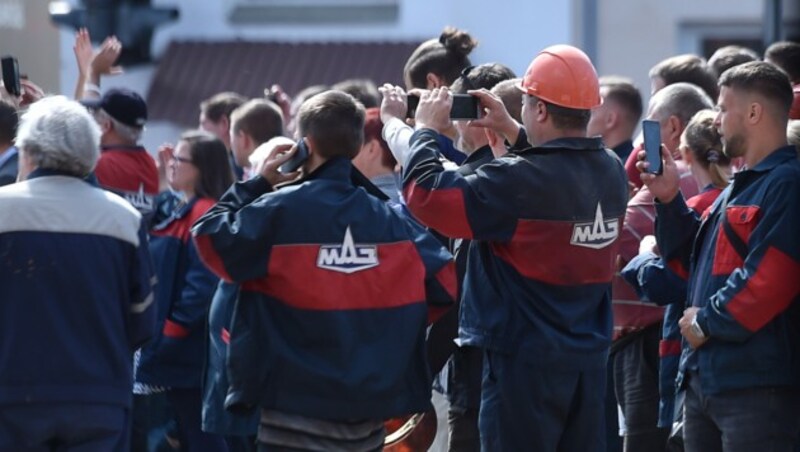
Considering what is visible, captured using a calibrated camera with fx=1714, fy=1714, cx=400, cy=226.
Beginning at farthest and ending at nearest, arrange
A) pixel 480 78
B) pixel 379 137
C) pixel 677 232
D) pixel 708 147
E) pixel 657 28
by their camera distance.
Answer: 1. pixel 657 28
2. pixel 379 137
3. pixel 480 78
4. pixel 708 147
5. pixel 677 232

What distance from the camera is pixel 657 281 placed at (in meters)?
6.68

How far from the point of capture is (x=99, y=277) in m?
6.10

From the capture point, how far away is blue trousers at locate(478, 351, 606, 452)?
20.1 feet

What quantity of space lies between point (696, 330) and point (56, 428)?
2.28 m

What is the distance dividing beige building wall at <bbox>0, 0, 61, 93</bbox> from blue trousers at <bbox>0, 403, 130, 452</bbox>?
4911mm

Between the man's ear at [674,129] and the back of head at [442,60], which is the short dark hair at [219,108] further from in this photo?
the man's ear at [674,129]

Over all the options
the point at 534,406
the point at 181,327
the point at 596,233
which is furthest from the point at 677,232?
the point at 181,327

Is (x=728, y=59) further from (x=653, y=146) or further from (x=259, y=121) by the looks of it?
(x=653, y=146)

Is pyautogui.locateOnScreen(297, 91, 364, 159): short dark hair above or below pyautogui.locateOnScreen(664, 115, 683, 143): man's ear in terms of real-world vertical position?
above

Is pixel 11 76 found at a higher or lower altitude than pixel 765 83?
lower

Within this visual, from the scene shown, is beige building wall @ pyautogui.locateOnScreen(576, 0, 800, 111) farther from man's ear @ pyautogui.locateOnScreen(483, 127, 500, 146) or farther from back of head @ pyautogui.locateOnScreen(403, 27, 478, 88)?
man's ear @ pyautogui.locateOnScreen(483, 127, 500, 146)

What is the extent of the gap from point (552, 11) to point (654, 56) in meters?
1.21

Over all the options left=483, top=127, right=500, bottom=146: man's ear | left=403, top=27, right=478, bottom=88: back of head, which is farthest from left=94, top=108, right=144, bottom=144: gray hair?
left=483, top=127, right=500, bottom=146: man's ear

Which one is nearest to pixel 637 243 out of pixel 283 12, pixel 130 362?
pixel 130 362
